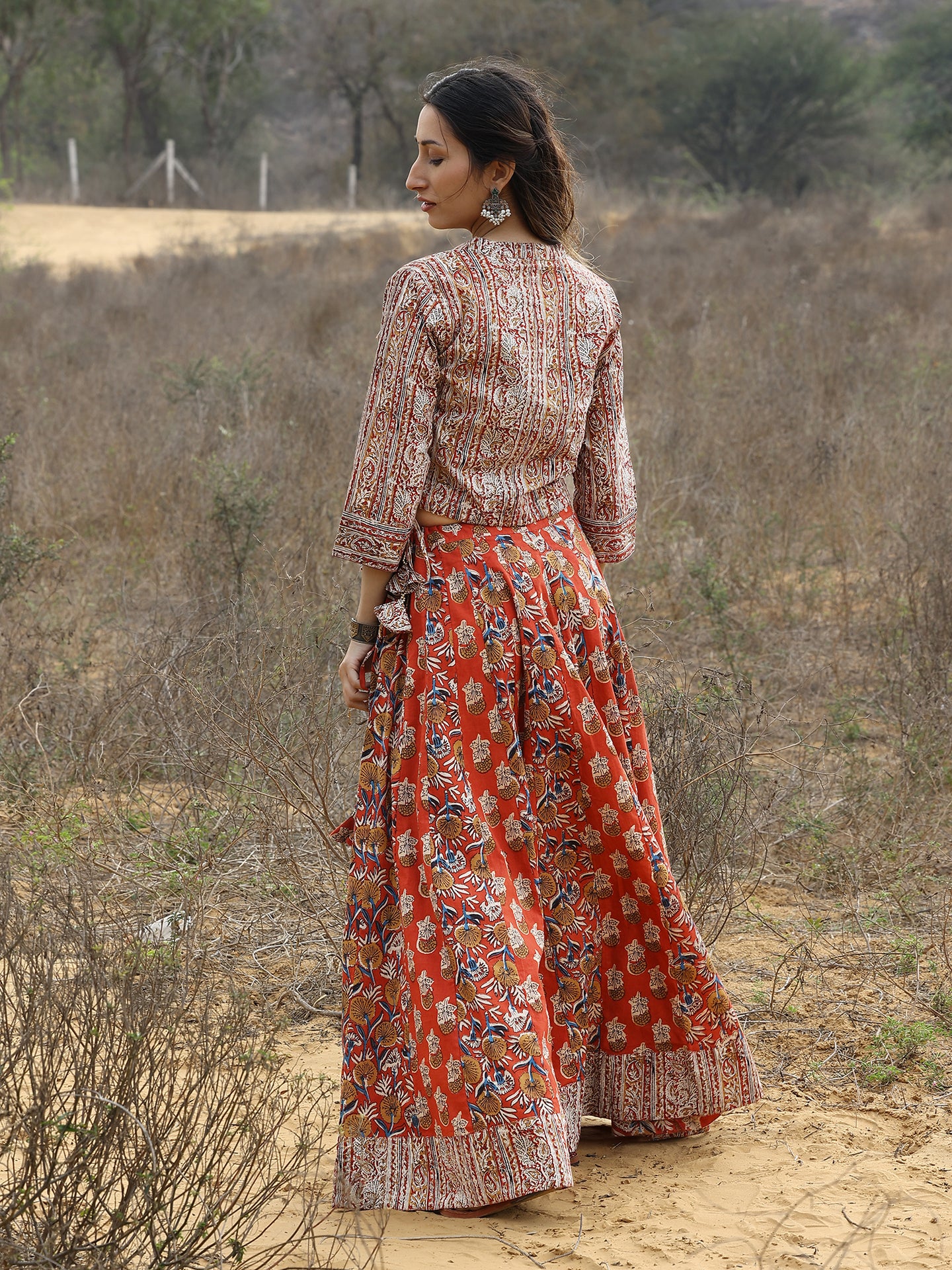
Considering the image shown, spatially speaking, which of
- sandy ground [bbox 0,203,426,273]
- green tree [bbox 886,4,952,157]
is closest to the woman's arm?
sandy ground [bbox 0,203,426,273]

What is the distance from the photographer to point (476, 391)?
2.15 m

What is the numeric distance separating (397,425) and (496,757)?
56cm

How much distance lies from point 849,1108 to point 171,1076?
4.52 ft

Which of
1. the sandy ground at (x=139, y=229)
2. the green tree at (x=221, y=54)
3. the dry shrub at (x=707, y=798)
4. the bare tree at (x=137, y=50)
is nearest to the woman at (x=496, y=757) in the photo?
the dry shrub at (x=707, y=798)

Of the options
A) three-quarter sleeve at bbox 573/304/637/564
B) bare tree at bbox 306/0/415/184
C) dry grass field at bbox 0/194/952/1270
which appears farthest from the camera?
bare tree at bbox 306/0/415/184

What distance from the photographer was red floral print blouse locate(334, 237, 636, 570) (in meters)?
2.09

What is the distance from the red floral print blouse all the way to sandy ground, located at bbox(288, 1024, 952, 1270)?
108cm

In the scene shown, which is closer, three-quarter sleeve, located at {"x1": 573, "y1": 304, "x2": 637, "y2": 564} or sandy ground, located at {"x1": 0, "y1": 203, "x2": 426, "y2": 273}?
three-quarter sleeve, located at {"x1": 573, "y1": 304, "x2": 637, "y2": 564}

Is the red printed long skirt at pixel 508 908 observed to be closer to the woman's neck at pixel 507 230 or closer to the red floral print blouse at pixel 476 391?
the red floral print blouse at pixel 476 391

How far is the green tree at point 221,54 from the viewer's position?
2853cm

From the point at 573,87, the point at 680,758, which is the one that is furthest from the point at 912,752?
the point at 573,87

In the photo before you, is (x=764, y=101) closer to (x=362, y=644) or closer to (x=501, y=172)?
(x=501, y=172)

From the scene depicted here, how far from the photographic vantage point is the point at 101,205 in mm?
23812

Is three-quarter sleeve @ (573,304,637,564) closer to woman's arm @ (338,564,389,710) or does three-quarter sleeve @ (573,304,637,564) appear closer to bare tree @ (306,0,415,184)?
woman's arm @ (338,564,389,710)
